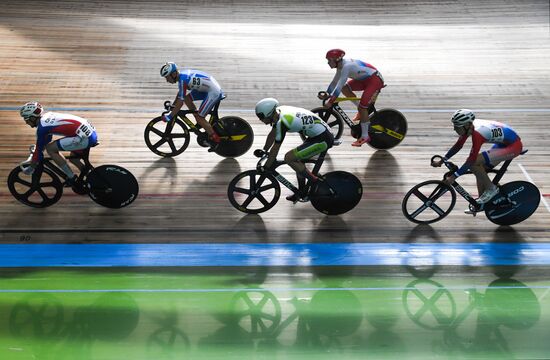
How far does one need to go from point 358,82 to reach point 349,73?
316mm

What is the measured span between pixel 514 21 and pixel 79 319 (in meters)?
11.5

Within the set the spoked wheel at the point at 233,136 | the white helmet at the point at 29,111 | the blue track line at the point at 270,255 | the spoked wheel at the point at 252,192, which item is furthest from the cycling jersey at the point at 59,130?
the spoked wheel at the point at 233,136

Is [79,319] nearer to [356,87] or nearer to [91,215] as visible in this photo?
[91,215]

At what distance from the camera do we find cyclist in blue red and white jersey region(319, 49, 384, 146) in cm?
901

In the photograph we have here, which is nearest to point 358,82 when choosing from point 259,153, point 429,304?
point 259,153

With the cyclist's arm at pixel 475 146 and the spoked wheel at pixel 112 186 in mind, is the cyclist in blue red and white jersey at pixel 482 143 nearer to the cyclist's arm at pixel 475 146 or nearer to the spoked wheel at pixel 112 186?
the cyclist's arm at pixel 475 146

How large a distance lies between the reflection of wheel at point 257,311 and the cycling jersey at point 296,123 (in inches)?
62.8

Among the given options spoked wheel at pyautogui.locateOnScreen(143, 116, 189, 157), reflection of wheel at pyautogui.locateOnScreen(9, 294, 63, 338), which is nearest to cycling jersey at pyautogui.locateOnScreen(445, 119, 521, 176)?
spoked wheel at pyautogui.locateOnScreen(143, 116, 189, 157)

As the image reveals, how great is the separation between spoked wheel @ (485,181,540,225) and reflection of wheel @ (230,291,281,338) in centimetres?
263

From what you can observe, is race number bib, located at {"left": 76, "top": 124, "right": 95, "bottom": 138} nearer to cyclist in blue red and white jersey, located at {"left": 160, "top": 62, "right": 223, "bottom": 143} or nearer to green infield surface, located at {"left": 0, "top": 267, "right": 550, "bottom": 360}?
cyclist in blue red and white jersey, located at {"left": 160, "top": 62, "right": 223, "bottom": 143}

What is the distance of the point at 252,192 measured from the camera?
784 centimetres

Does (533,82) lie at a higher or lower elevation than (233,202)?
higher

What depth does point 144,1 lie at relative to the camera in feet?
50.0

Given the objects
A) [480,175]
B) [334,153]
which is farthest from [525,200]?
[334,153]
